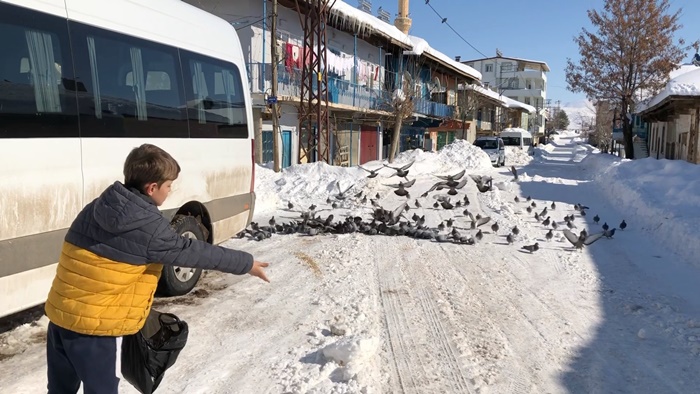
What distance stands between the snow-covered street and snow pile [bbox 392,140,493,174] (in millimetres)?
9700

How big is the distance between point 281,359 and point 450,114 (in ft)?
126

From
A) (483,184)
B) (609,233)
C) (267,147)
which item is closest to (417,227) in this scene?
(609,233)

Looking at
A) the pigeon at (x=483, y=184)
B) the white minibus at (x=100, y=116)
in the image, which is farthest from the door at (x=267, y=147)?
the white minibus at (x=100, y=116)

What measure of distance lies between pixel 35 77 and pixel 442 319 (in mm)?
3892

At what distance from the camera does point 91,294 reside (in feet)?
7.73

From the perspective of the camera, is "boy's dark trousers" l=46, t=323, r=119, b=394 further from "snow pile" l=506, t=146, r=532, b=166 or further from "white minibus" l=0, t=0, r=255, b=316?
"snow pile" l=506, t=146, r=532, b=166

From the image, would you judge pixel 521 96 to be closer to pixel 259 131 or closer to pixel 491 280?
pixel 259 131

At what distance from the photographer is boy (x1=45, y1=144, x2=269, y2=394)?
2.35 m

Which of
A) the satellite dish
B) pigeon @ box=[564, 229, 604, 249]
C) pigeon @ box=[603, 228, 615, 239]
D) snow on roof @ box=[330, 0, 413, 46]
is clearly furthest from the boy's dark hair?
the satellite dish

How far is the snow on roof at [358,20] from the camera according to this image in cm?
2200

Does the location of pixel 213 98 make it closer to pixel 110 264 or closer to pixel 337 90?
pixel 110 264

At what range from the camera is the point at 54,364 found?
2.53 m

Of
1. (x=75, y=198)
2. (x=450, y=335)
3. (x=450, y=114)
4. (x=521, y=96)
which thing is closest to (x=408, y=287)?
(x=450, y=335)

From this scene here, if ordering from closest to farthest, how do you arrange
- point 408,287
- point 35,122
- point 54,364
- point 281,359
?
point 54,364
point 35,122
point 281,359
point 408,287
